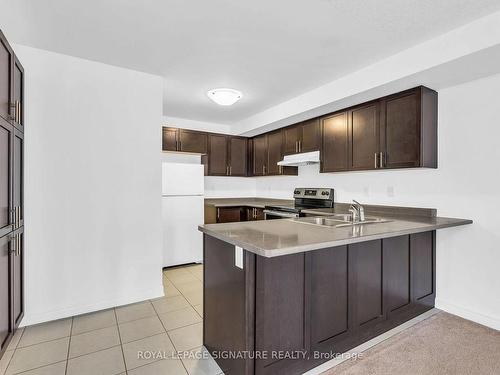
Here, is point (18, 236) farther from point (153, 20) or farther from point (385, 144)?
point (385, 144)

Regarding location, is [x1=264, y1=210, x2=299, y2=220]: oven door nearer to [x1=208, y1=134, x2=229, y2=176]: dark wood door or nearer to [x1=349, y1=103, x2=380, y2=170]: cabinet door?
[x1=349, y1=103, x2=380, y2=170]: cabinet door

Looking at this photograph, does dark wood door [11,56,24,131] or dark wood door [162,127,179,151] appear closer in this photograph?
dark wood door [11,56,24,131]

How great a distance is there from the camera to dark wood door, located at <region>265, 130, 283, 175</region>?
14.7 feet

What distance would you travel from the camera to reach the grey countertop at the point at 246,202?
184 inches

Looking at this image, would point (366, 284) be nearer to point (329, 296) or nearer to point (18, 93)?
point (329, 296)

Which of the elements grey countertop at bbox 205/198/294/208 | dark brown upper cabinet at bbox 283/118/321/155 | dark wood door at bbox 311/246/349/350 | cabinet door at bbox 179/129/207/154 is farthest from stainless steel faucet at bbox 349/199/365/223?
cabinet door at bbox 179/129/207/154

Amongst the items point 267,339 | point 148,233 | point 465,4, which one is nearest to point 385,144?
point 465,4

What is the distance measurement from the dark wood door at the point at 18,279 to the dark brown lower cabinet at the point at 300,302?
1498 millimetres

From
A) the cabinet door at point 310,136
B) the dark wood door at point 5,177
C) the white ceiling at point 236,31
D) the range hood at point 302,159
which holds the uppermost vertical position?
the white ceiling at point 236,31

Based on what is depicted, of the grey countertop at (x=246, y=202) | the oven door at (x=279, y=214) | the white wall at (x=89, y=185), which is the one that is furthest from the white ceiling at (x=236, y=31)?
the grey countertop at (x=246, y=202)

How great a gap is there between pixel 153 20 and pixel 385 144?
2.43 m

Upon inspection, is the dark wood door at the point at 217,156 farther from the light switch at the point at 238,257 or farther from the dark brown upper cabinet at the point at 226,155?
the light switch at the point at 238,257

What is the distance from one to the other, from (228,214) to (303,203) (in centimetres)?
127

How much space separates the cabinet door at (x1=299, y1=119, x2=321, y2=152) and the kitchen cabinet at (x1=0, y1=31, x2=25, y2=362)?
10.5ft
